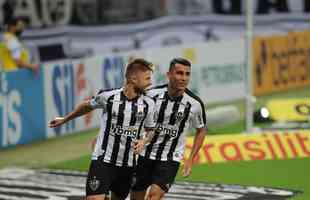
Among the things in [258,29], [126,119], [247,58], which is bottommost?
[258,29]

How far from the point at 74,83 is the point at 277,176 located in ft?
21.2

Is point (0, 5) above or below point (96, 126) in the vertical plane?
above

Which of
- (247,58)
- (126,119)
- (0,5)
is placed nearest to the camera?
(126,119)

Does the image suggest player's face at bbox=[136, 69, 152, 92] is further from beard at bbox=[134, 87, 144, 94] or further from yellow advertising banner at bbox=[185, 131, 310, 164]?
yellow advertising banner at bbox=[185, 131, 310, 164]

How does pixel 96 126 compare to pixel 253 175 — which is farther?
pixel 96 126

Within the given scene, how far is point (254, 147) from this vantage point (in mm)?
17031

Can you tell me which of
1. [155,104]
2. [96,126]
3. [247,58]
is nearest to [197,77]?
[96,126]

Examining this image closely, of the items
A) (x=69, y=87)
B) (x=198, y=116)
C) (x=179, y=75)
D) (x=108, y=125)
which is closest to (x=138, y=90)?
(x=108, y=125)

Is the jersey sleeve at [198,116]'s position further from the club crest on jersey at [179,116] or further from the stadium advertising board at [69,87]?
the stadium advertising board at [69,87]

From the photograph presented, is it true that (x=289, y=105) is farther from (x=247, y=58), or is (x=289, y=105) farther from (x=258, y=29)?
(x=258, y=29)

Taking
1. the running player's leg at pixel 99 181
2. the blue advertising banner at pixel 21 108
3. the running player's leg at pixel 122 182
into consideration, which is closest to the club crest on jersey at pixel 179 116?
the running player's leg at pixel 122 182

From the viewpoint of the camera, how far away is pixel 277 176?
1527cm

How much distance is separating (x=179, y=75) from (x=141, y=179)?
46.8 inches

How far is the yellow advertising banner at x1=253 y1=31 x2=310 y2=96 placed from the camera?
2752 centimetres
